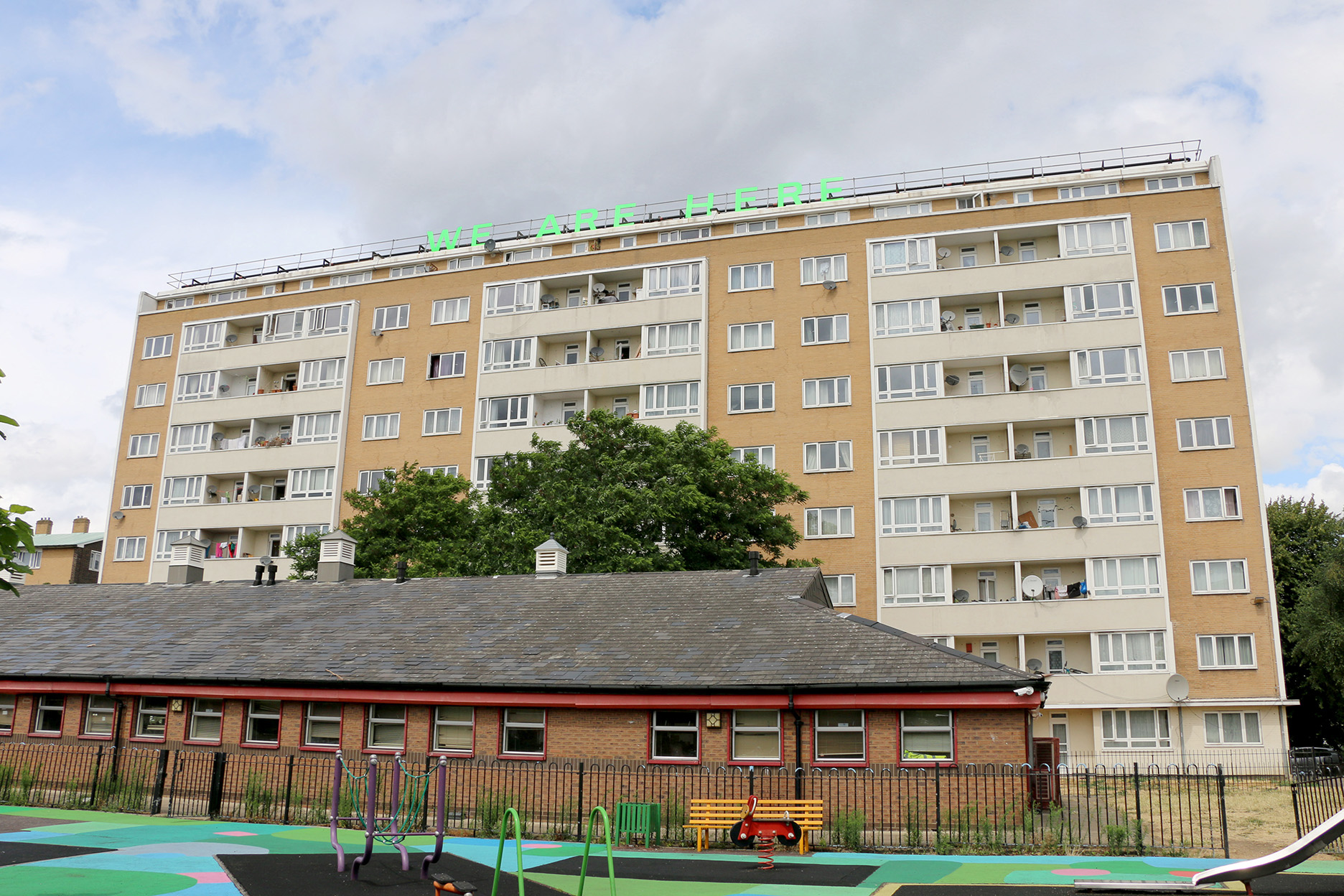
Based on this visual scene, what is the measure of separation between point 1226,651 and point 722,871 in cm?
3269

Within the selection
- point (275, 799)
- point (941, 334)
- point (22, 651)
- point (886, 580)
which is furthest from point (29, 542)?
point (941, 334)

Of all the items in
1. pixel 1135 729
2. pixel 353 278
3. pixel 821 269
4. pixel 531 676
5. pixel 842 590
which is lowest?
pixel 1135 729

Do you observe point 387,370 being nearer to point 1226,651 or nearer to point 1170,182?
point 1170,182

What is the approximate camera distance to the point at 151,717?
83.4ft

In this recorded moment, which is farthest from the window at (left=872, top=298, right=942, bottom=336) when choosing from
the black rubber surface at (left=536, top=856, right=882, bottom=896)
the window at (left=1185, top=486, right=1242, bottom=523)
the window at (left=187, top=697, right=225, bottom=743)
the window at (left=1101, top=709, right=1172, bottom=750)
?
the black rubber surface at (left=536, top=856, right=882, bottom=896)

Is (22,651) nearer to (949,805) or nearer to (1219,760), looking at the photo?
→ (949,805)

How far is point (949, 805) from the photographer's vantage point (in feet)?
61.6

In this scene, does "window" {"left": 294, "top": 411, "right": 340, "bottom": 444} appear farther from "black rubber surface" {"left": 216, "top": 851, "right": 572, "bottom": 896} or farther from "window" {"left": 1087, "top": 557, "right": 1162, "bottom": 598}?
"black rubber surface" {"left": 216, "top": 851, "right": 572, "bottom": 896}

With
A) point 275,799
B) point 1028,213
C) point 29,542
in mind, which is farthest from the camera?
point 1028,213

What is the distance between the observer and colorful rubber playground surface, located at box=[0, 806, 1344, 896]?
13453 millimetres

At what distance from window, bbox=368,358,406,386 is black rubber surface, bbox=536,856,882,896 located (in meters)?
42.6

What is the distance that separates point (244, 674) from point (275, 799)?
13.8 feet

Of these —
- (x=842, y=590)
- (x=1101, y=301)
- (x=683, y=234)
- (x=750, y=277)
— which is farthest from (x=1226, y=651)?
(x=683, y=234)

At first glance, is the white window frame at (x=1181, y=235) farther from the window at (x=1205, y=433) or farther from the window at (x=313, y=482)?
the window at (x=313, y=482)
